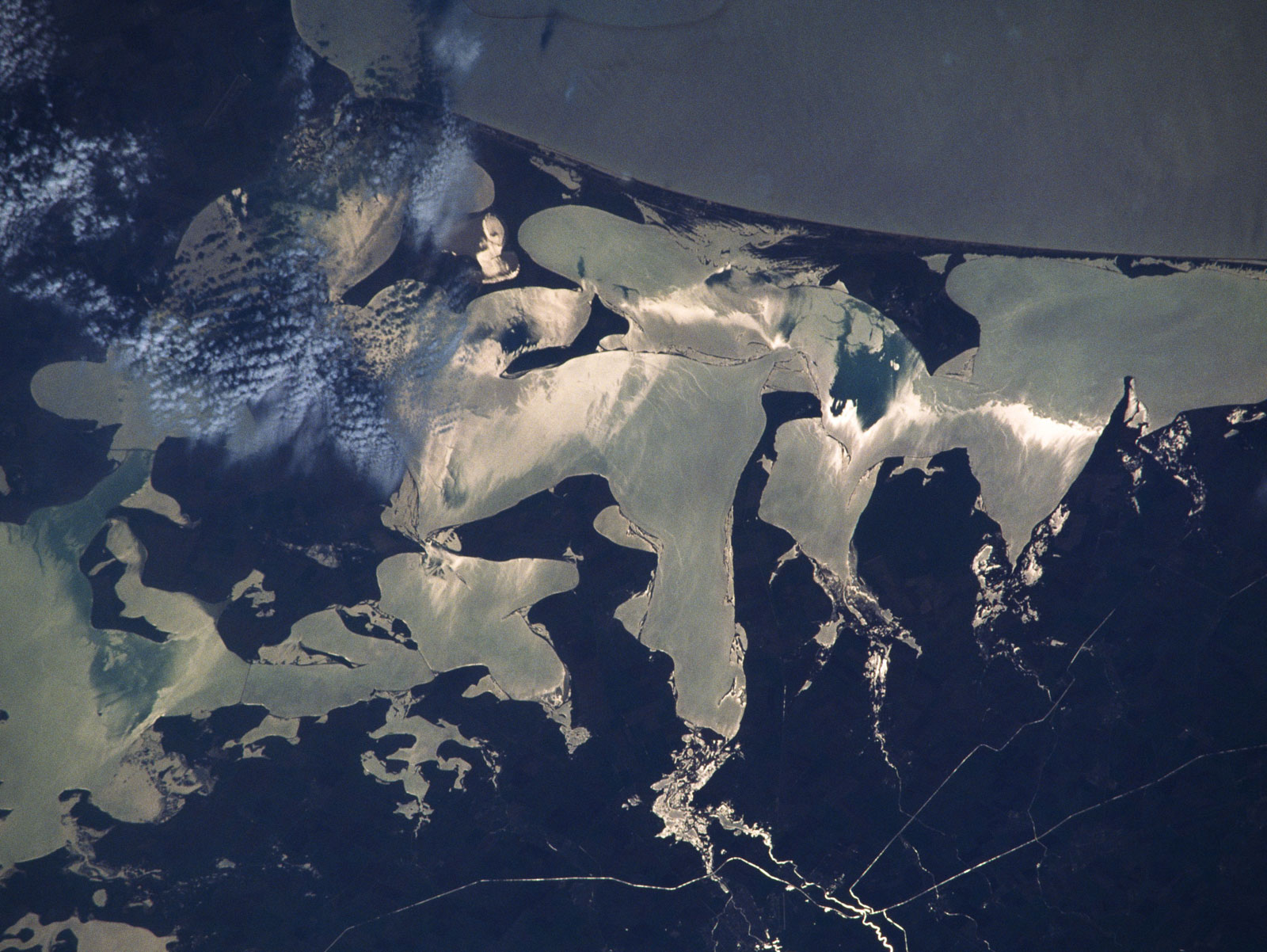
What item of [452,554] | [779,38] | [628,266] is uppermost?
[779,38]

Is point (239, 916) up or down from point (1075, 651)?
down

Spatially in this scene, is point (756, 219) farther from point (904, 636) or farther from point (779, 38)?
point (904, 636)

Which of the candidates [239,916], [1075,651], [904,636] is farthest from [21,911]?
[1075,651]

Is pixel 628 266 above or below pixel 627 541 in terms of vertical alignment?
above

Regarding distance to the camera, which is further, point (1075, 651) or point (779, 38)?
point (1075, 651)

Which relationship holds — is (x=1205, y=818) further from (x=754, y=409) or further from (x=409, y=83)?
(x=409, y=83)

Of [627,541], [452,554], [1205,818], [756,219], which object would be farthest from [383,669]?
[1205,818]
